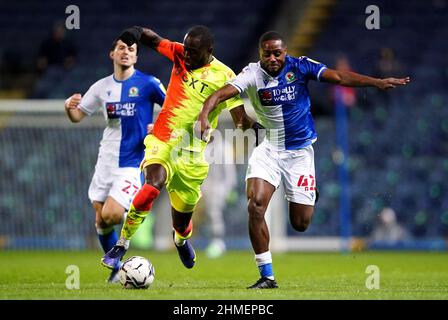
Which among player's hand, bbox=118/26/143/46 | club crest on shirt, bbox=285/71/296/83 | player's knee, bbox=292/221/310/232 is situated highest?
player's hand, bbox=118/26/143/46

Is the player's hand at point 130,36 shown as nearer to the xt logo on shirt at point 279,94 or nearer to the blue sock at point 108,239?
the xt logo on shirt at point 279,94

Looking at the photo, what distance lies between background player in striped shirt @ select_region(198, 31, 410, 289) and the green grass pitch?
2.26 feet

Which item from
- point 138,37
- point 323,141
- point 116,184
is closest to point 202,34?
point 138,37

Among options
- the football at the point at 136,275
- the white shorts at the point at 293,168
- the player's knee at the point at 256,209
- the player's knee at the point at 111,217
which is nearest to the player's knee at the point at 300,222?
the white shorts at the point at 293,168

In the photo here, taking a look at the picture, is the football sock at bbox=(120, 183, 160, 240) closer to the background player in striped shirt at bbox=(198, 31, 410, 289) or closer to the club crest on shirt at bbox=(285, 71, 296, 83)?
the background player in striped shirt at bbox=(198, 31, 410, 289)

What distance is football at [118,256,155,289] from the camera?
920 centimetres

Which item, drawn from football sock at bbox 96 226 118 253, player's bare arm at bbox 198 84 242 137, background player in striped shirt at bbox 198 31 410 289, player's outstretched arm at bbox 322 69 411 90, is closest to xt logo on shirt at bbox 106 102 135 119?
football sock at bbox 96 226 118 253

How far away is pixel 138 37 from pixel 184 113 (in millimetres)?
959

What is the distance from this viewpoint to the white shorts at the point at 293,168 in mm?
10000

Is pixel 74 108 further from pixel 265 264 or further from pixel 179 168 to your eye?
pixel 265 264
